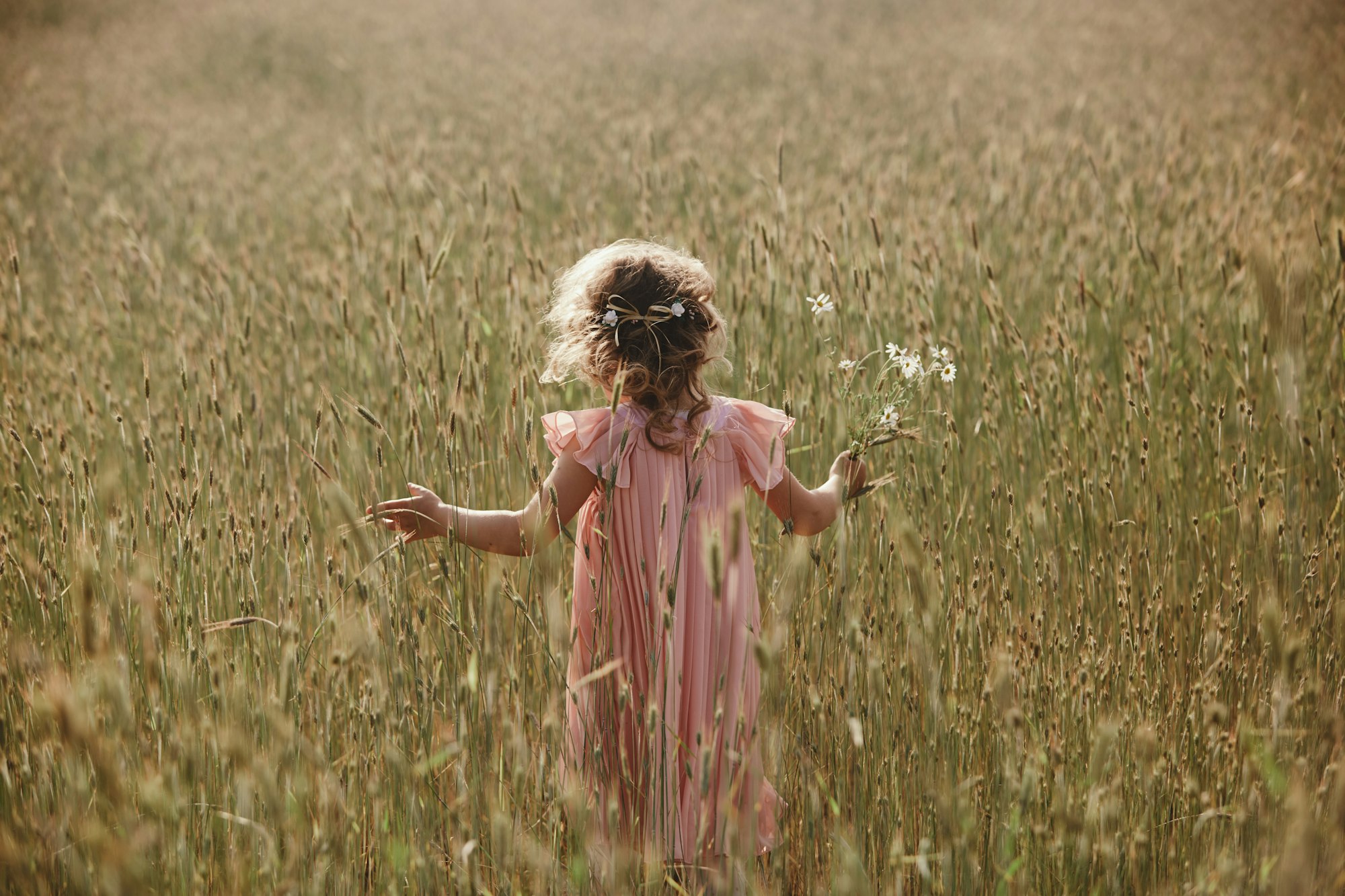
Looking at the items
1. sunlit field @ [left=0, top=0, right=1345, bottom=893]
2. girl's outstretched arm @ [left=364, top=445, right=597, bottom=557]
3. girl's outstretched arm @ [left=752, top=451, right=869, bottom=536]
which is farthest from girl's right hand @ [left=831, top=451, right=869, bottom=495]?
girl's outstretched arm @ [left=364, top=445, right=597, bottom=557]

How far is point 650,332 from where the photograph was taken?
145 centimetres

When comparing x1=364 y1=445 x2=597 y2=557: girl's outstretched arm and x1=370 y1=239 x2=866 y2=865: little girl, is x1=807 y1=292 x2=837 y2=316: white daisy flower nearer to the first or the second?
x1=370 y1=239 x2=866 y2=865: little girl

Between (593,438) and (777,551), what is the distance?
1.28 ft

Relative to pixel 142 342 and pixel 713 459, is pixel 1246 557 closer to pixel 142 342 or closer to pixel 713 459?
pixel 713 459

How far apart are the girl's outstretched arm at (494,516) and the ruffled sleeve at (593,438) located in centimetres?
2

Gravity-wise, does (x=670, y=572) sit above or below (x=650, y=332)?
below

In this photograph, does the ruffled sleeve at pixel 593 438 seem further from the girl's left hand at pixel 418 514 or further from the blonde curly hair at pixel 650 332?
the girl's left hand at pixel 418 514

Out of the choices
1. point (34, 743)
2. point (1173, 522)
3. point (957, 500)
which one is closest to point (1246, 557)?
point (1173, 522)

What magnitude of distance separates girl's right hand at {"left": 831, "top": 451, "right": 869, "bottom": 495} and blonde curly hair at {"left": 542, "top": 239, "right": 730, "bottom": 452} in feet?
0.72

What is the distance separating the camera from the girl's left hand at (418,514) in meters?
1.32

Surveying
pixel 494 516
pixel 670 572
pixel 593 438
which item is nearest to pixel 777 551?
pixel 670 572

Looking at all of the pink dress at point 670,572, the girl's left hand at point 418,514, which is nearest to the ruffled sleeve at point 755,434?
the pink dress at point 670,572

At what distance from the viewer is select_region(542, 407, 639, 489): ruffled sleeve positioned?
141cm

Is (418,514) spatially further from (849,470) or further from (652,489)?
(849,470)
